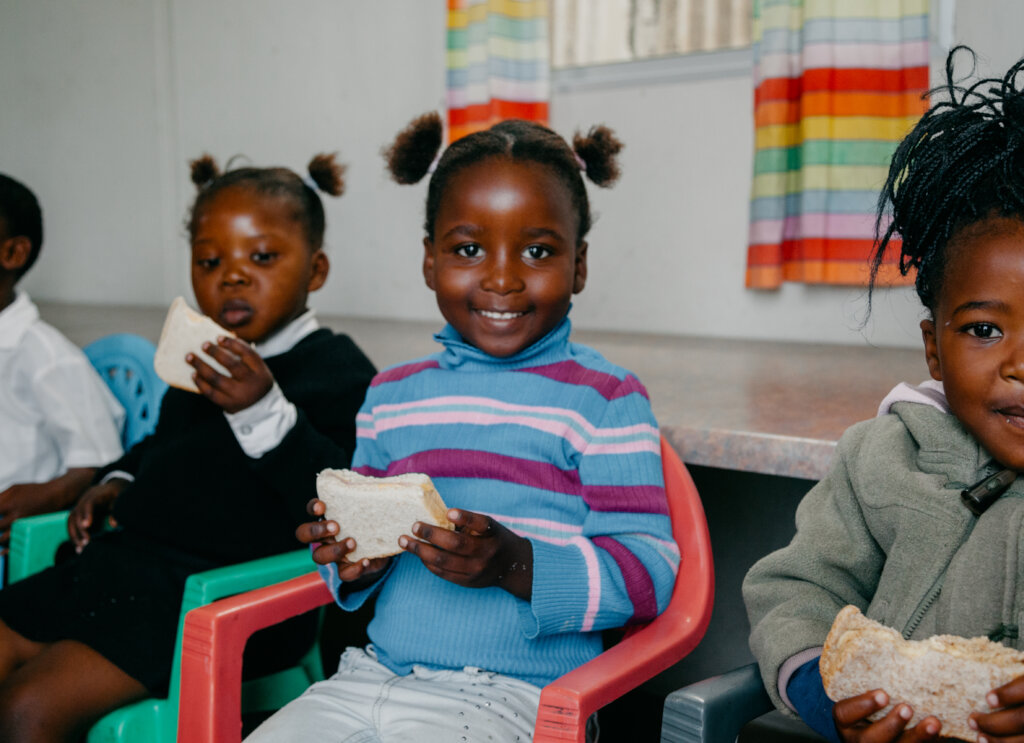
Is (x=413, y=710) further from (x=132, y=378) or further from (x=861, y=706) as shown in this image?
(x=132, y=378)

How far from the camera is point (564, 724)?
87 cm

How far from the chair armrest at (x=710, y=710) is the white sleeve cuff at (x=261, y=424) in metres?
→ 0.75

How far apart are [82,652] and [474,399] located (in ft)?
2.29

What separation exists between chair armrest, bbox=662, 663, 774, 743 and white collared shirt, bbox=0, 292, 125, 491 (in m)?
1.36

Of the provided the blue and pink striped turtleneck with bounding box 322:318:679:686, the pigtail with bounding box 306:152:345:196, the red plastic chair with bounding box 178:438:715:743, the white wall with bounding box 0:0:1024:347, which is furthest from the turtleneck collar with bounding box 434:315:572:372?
the white wall with bounding box 0:0:1024:347

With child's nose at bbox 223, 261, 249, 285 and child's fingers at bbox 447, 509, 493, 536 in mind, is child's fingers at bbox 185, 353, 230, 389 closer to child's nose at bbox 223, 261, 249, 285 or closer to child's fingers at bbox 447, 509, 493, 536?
child's nose at bbox 223, 261, 249, 285

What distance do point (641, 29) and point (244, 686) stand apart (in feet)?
8.82

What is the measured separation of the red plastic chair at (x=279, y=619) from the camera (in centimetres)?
102

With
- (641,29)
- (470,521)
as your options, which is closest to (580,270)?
(470,521)

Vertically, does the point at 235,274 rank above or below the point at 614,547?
above

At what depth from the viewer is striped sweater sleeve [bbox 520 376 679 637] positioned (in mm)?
1060

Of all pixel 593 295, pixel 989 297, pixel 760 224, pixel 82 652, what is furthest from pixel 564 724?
pixel 593 295

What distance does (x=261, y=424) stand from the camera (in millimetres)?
1353

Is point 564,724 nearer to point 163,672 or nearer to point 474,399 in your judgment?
point 474,399
